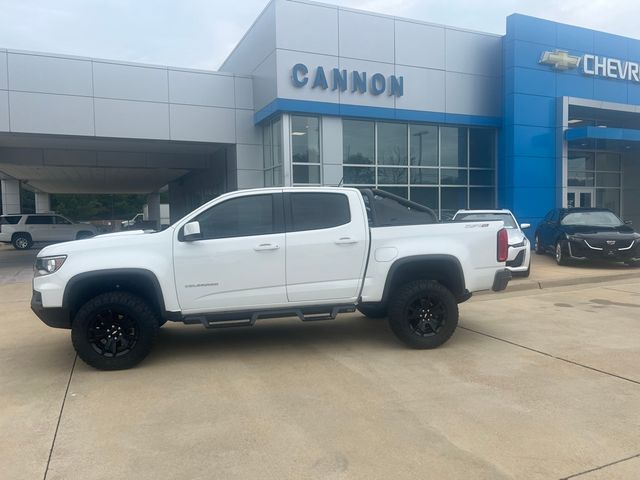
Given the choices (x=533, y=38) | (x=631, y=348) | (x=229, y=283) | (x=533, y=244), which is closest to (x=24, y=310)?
(x=229, y=283)

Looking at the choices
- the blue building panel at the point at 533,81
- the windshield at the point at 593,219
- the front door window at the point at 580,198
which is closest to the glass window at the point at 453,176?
the blue building panel at the point at 533,81

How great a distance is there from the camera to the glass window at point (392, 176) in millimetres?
16672

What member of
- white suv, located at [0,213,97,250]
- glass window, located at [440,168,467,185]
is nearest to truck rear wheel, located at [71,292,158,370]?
glass window, located at [440,168,467,185]

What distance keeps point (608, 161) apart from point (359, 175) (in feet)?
40.8

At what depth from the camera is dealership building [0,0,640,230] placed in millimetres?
14969

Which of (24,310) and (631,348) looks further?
(24,310)

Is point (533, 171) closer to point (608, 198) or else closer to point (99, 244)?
point (608, 198)

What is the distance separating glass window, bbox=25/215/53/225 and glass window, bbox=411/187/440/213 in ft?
66.1

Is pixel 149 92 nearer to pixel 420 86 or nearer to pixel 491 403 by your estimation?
pixel 420 86

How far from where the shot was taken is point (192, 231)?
546 centimetres

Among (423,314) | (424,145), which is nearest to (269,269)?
(423,314)

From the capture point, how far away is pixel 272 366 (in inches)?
223

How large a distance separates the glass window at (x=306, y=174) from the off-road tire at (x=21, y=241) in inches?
746

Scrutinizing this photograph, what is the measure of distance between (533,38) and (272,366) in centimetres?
1628
